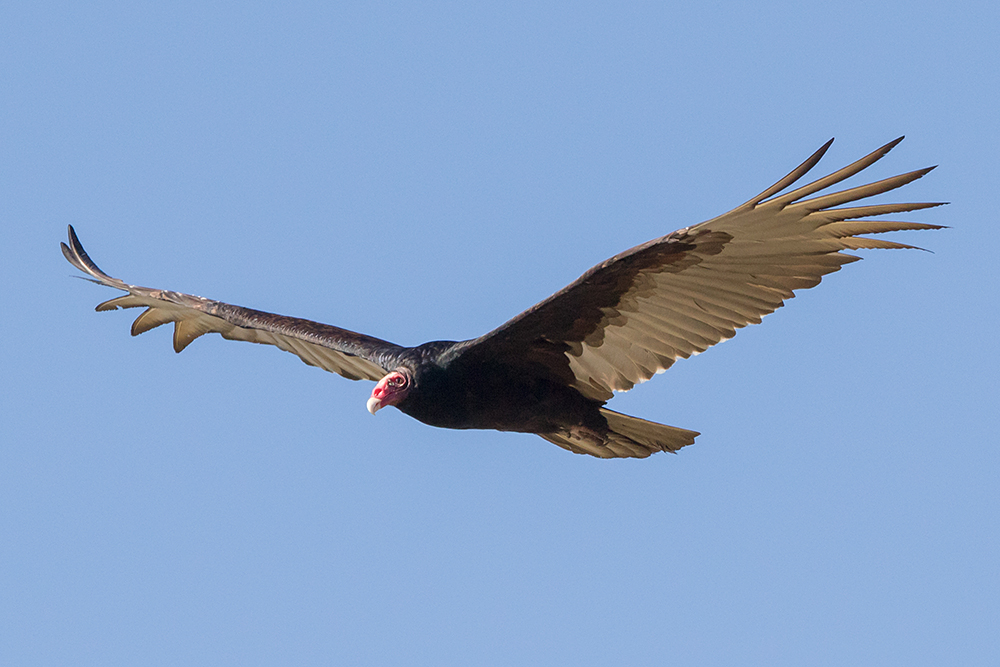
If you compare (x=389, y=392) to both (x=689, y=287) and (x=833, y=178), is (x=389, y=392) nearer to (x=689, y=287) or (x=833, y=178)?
(x=689, y=287)

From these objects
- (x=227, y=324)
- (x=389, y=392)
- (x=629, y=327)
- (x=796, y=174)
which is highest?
(x=227, y=324)

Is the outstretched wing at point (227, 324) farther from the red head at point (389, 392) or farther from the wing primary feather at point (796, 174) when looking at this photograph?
the wing primary feather at point (796, 174)

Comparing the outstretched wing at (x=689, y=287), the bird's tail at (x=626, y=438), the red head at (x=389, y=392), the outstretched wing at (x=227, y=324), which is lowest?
the bird's tail at (x=626, y=438)

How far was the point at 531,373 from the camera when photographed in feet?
19.7

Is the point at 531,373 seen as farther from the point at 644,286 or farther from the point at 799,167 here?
the point at 799,167

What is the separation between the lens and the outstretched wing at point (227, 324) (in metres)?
6.95

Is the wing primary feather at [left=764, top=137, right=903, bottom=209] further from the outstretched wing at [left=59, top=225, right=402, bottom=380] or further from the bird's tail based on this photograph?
the outstretched wing at [left=59, top=225, right=402, bottom=380]

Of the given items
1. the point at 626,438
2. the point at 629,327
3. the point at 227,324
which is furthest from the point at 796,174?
the point at 227,324

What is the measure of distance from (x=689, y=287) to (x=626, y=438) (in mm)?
1021

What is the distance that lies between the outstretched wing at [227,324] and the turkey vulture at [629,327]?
18cm

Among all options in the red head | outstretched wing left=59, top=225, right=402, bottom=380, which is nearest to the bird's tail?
the red head

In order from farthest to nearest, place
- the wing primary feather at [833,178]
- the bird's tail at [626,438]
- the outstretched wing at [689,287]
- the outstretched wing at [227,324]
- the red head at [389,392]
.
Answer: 1. the outstretched wing at [227,324]
2. the bird's tail at [626,438]
3. the red head at [389,392]
4. the outstretched wing at [689,287]
5. the wing primary feather at [833,178]

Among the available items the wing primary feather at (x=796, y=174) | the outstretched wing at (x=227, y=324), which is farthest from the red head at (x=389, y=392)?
the wing primary feather at (x=796, y=174)

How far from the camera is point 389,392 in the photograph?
5.94 meters
